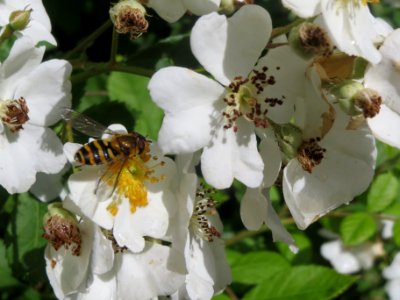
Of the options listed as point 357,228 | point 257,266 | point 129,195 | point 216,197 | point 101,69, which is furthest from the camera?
point 357,228

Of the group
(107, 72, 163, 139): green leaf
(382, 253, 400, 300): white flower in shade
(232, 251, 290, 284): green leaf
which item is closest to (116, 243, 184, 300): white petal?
(107, 72, 163, 139): green leaf

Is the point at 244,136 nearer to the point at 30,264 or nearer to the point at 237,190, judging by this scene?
the point at 30,264

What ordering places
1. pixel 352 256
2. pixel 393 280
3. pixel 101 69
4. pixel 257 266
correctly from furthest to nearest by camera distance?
pixel 352 256 → pixel 393 280 → pixel 257 266 → pixel 101 69

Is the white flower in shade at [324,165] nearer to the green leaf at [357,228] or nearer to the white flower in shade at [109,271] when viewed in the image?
the white flower in shade at [109,271]

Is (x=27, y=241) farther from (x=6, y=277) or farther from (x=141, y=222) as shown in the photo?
(x=141, y=222)

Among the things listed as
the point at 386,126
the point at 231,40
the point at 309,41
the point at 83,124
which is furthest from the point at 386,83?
the point at 83,124

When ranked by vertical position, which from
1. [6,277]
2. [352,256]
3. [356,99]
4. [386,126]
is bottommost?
[352,256]

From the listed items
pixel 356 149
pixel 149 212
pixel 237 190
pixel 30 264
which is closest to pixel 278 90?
pixel 356 149

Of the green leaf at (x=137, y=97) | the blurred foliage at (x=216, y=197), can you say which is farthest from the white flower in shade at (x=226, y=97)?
the green leaf at (x=137, y=97)
